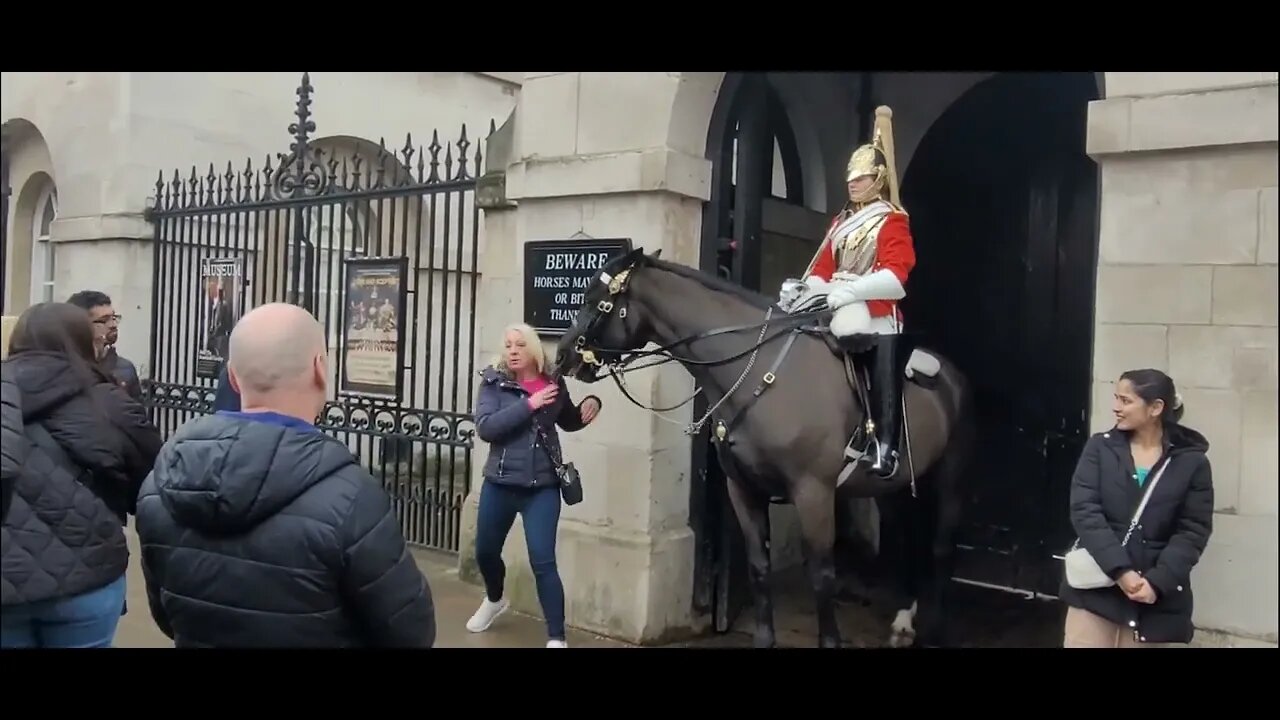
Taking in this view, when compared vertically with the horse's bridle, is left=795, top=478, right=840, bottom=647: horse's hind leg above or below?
below

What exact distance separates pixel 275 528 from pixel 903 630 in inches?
173

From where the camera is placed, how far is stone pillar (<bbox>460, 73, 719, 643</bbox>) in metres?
5.54

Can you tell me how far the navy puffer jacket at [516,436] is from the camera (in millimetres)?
4934

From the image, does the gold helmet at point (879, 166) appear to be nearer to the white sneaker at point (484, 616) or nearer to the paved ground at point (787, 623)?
the paved ground at point (787, 623)

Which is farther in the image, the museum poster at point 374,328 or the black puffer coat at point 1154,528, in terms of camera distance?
the museum poster at point 374,328

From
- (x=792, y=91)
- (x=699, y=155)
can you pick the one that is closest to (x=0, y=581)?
(x=699, y=155)

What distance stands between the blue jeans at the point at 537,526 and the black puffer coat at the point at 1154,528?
2.48m

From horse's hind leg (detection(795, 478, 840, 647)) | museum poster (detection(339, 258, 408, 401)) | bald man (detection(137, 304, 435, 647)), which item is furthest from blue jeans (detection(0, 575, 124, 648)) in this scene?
museum poster (detection(339, 258, 408, 401))

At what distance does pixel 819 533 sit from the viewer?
4605mm

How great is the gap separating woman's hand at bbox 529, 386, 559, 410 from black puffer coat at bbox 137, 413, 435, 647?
249cm

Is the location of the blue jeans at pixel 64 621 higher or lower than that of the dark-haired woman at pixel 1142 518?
lower

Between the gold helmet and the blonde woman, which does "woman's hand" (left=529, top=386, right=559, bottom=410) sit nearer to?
the blonde woman

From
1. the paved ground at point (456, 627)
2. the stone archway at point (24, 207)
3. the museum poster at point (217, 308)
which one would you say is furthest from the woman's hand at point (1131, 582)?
the stone archway at point (24, 207)

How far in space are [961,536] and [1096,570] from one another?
407cm
